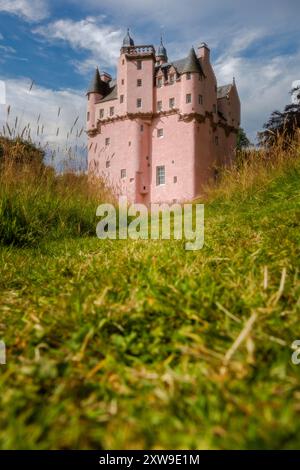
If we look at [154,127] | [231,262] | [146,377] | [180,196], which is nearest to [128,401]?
[146,377]

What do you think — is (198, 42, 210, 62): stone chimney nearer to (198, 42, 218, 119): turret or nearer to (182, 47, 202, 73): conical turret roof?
(198, 42, 218, 119): turret

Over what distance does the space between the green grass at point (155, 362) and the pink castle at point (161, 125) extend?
2431 cm

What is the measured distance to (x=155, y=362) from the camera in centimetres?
107

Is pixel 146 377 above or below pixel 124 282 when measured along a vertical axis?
below

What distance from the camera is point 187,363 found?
3.29 ft

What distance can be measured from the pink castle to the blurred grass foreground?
78.9ft

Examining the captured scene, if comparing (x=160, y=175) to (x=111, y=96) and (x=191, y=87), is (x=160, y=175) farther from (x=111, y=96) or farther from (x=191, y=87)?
(x=111, y=96)

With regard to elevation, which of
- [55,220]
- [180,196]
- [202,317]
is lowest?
[202,317]

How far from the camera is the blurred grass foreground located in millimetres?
734

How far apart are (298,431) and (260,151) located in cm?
825

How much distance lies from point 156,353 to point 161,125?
28.3 m

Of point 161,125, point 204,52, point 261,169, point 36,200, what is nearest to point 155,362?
point 36,200
